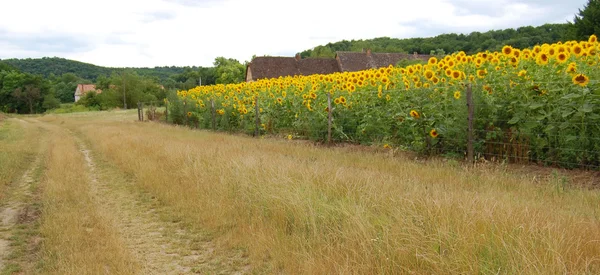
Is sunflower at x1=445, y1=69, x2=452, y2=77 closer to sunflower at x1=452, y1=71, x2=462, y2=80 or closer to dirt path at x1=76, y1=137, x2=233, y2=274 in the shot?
sunflower at x1=452, y1=71, x2=462, y2=80

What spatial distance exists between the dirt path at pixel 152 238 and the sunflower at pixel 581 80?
17.4 feet

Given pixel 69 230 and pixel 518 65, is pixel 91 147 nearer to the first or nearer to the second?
pixel 69 230

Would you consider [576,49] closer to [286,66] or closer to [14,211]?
[14,211]

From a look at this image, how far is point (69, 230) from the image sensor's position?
16.7 ft

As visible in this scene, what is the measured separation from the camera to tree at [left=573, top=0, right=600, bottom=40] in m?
28.4

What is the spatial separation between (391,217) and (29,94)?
10023 centimetres

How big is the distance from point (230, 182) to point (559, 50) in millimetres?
5572

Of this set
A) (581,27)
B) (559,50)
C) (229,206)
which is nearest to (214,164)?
(229,206)

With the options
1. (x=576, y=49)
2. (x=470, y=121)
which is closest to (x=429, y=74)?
(x=470, y=121)

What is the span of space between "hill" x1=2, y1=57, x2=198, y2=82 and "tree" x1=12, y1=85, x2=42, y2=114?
44.8 meters

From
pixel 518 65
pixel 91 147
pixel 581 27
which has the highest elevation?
pixel 581 27

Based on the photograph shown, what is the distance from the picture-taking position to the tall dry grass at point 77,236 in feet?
13.2

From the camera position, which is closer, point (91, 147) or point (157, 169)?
point (157, 169)

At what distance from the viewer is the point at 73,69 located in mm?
149375
